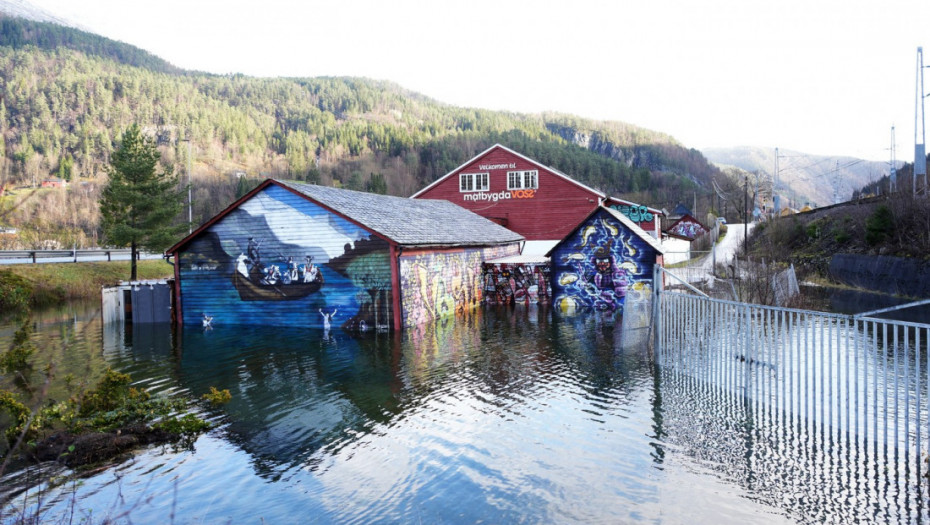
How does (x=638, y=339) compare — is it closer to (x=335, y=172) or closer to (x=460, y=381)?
(x=460, y=381)

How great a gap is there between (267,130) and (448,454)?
13932 centimetres

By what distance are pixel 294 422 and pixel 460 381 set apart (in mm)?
3833

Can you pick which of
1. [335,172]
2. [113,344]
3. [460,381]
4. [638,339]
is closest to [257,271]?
[113,344]

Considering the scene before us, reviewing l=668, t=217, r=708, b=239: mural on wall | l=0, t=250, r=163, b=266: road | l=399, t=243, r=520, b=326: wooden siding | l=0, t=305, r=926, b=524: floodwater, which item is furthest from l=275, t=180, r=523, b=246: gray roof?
l=668, t=217, r=708, b=239: mural on wall

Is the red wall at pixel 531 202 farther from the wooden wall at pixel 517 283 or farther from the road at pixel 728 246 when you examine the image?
the road at pixel 728 246

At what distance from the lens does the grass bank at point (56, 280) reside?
27.7 metres

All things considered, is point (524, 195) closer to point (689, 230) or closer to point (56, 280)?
point (689, 230)

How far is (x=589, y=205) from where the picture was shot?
3541 centimetres

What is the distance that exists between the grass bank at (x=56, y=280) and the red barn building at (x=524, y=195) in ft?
68.7

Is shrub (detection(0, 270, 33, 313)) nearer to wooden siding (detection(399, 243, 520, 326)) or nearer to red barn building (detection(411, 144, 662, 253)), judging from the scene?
wooden siding (detection(399, 243, 520, 326))

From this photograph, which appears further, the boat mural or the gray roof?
the boat mural

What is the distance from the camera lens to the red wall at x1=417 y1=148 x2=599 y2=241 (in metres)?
35.6

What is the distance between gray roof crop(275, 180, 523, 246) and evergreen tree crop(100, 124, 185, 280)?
49.6 feet

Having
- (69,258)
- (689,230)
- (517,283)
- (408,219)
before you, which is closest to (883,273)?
(517,283)
